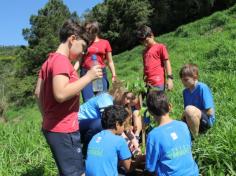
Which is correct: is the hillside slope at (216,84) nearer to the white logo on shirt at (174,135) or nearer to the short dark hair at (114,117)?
the white logo on shirt at (174,135)

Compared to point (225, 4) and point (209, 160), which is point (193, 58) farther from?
point (225, 4)

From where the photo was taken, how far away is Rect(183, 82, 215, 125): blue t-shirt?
5.16 metres

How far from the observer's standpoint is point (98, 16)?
Answer: 121ft

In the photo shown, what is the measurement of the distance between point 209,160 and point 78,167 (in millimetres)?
1415

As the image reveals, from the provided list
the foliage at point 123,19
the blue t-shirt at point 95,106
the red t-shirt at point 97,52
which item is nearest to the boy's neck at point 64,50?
the blue t-shirt at point 95,106

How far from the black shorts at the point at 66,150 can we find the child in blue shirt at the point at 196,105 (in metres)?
1.69

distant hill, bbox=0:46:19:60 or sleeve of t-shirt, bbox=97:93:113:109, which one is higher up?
distant hill, bbox=0:46:19:60

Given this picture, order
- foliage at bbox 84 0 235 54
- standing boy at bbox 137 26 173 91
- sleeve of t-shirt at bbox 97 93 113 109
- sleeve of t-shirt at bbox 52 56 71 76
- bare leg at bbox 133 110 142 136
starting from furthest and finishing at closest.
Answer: foliage at bbox 84 0 235 54
standing boy at bbox 137 26 173 91
bare leg at bbox 133 110 142 136
sleeve of t-shirt at bbox 97 93 113 109
sleeve of t-shirt at bbox 52 56 71 76

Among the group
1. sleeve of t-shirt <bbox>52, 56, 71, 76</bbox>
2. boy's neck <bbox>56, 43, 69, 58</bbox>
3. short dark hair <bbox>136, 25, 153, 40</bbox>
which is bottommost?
sleeve of t-shirt <bbox>52, 56, 71, 76</bbox>

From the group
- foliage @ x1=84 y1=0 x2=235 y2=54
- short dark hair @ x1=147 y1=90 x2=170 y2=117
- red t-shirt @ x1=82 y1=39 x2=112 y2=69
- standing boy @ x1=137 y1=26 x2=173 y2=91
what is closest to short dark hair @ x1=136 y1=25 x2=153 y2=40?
standing boy @ x1=137 y1=26 x2=173 y2=91

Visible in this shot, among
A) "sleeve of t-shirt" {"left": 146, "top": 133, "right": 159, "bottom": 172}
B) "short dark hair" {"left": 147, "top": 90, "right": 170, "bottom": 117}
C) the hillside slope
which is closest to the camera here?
"sleeve of t-shirt" {"left": 146, "top": 133, "right": 159, "bottom": 172}

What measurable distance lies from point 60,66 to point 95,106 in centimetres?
162

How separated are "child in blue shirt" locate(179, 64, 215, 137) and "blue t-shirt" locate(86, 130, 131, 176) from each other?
1248mm

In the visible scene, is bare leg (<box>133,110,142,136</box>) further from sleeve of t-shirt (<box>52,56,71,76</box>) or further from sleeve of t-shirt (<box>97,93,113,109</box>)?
sleeve of t-shirt (<box>52,56,71,76</box>)
